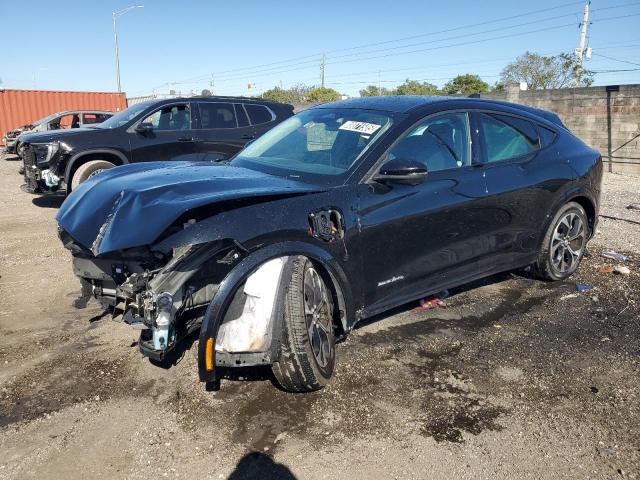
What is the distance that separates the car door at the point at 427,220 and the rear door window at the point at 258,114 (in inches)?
228

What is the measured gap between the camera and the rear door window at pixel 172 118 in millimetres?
8836

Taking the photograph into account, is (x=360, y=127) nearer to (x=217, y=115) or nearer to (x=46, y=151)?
(x=217, y=115)

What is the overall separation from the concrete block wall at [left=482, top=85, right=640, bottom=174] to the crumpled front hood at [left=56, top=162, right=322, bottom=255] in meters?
14.2

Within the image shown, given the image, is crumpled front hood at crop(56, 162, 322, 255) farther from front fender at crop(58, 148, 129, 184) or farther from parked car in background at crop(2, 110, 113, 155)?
parked car in background at crop(2, 110, 113, 155)

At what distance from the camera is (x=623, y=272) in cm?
Result: 541

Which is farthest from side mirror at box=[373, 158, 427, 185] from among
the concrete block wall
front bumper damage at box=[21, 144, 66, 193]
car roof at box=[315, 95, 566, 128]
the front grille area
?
the concrete block wall

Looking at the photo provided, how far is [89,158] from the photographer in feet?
28.0

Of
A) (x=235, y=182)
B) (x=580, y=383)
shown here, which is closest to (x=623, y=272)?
(x=580, y=383)

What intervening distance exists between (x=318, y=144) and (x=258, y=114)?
580 cm

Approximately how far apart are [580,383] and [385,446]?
4.79ft

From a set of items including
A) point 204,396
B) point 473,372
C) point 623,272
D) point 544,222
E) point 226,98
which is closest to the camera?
point 204,396

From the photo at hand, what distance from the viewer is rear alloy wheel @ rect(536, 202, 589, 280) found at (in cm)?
486

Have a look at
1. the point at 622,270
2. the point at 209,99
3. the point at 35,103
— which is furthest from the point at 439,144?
the point at 35,103

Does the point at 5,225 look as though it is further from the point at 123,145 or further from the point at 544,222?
the point at 544,222
